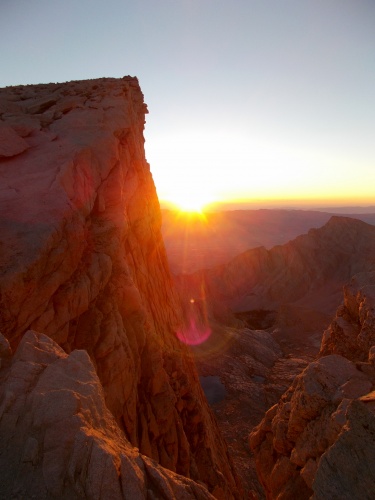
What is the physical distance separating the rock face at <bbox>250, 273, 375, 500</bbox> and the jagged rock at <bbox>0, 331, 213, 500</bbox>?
2.26 meters

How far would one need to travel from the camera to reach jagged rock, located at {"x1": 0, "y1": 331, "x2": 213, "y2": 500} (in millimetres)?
3533

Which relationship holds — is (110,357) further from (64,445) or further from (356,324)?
(356,324)

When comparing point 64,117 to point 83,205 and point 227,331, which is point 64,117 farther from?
point 227,331

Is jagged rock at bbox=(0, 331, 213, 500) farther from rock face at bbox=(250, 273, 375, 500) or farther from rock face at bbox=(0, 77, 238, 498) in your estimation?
rock face at bbox=(0, 77, 238, 498)

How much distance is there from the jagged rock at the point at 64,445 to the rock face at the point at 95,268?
249 cm

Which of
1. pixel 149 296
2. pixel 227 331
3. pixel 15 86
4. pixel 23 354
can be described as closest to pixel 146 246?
pixel 149 296

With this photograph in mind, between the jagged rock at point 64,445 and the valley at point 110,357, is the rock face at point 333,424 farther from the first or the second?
the jagged rock at point 64,445

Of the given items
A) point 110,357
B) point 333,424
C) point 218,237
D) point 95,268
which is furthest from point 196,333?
point 218,237

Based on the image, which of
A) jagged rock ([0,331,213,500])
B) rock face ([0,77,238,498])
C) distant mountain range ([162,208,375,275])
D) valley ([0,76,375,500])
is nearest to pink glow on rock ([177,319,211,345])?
valley ([0,76,375,500])

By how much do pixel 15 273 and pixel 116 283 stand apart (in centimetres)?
338

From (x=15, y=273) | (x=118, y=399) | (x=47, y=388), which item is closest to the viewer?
(x=47, y=388)

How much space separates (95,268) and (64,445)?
5506mm

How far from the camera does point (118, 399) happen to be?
27.1 feet

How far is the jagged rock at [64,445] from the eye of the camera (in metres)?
3.53
